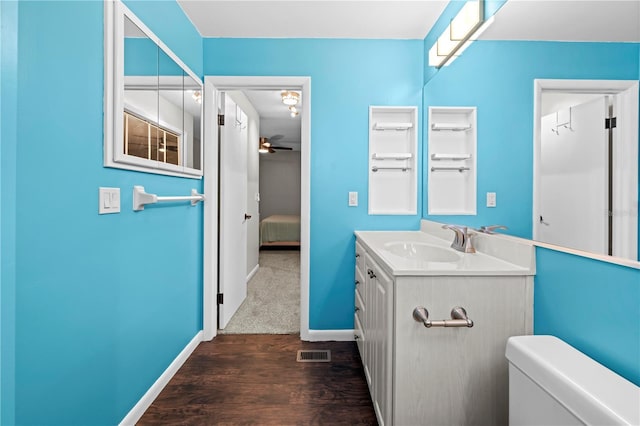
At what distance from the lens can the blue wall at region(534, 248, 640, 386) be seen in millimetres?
827

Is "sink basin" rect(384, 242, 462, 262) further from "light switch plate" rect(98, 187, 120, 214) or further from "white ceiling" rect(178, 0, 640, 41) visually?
"light switch plate" rect(98, 187, 120, 214)

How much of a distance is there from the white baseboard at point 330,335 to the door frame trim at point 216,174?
0.03 metres

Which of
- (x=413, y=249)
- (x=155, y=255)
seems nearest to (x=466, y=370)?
(x=413, y=249)

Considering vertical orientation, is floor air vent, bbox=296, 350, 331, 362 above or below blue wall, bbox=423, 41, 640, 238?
below

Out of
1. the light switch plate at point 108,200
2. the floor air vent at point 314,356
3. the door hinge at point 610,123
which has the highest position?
the door hinge at point 610,123

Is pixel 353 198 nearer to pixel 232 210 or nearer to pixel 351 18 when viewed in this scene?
pixel 232 210

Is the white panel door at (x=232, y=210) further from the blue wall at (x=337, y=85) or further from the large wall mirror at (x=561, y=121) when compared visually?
the large wall mirror at (x=561, y=121)

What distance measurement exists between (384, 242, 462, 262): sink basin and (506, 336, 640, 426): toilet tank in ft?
2.52

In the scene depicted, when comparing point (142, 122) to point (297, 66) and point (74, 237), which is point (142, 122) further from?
point (297, 66)

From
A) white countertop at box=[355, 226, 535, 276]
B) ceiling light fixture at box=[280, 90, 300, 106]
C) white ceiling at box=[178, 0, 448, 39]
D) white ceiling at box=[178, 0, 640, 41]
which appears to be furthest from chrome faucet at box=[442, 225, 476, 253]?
ceiling light fixture at box=[280, 90, 300, 106]

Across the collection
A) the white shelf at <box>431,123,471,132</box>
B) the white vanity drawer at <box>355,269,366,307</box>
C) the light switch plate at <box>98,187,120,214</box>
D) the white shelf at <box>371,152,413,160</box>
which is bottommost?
the white vanity drawer at <box>355,269,366,307</box>

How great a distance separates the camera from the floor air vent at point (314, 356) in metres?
2.15

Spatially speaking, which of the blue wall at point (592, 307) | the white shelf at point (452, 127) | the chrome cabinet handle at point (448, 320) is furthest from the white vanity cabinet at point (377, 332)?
the white shelf at point (452, 127)

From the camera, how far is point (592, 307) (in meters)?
0.96
